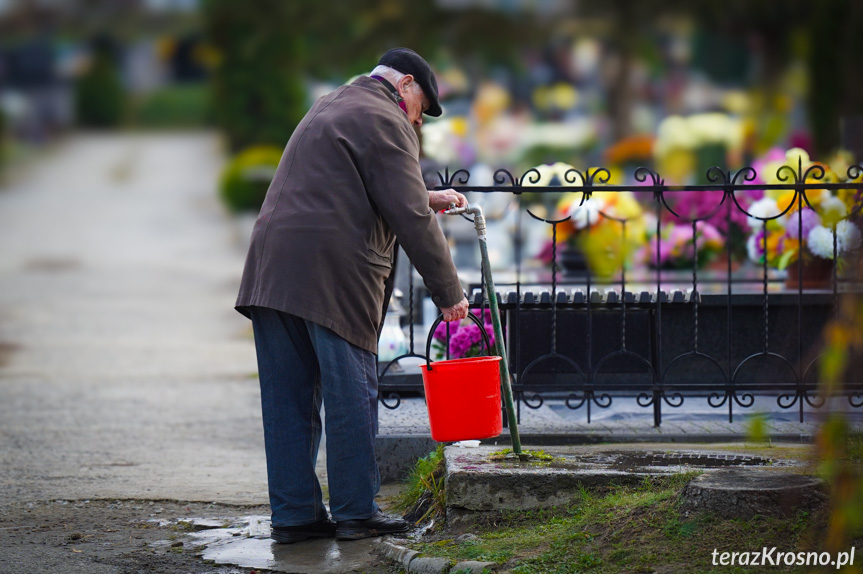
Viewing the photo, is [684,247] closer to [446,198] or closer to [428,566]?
[446,198]

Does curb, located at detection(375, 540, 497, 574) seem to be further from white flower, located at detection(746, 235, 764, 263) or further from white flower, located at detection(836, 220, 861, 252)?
white flower, located at detection(746, 235, 764, 263)

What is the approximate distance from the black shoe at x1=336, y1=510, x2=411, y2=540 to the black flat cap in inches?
61.0

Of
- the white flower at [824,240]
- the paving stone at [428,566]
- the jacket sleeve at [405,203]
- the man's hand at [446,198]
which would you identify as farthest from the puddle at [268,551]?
the white flower at [824,240]

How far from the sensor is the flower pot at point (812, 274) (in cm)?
646

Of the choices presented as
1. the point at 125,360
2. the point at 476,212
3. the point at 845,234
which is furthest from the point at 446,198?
the point at 125,360

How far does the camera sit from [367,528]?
13.8ft

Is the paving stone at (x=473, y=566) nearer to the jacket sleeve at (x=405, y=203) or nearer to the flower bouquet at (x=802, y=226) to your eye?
the jacket sleeve at (x=405, y=203)

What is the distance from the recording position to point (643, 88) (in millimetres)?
44812

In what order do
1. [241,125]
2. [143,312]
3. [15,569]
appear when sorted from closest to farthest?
[15,569], [143,312], [241,125]

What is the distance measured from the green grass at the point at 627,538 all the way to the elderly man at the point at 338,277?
450 millimetres

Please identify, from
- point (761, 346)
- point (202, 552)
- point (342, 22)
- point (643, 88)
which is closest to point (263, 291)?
point (202, 552)

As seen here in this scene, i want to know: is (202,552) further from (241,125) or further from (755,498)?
(241,125)

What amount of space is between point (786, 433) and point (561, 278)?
7.91 ft

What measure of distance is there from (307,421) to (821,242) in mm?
3310
